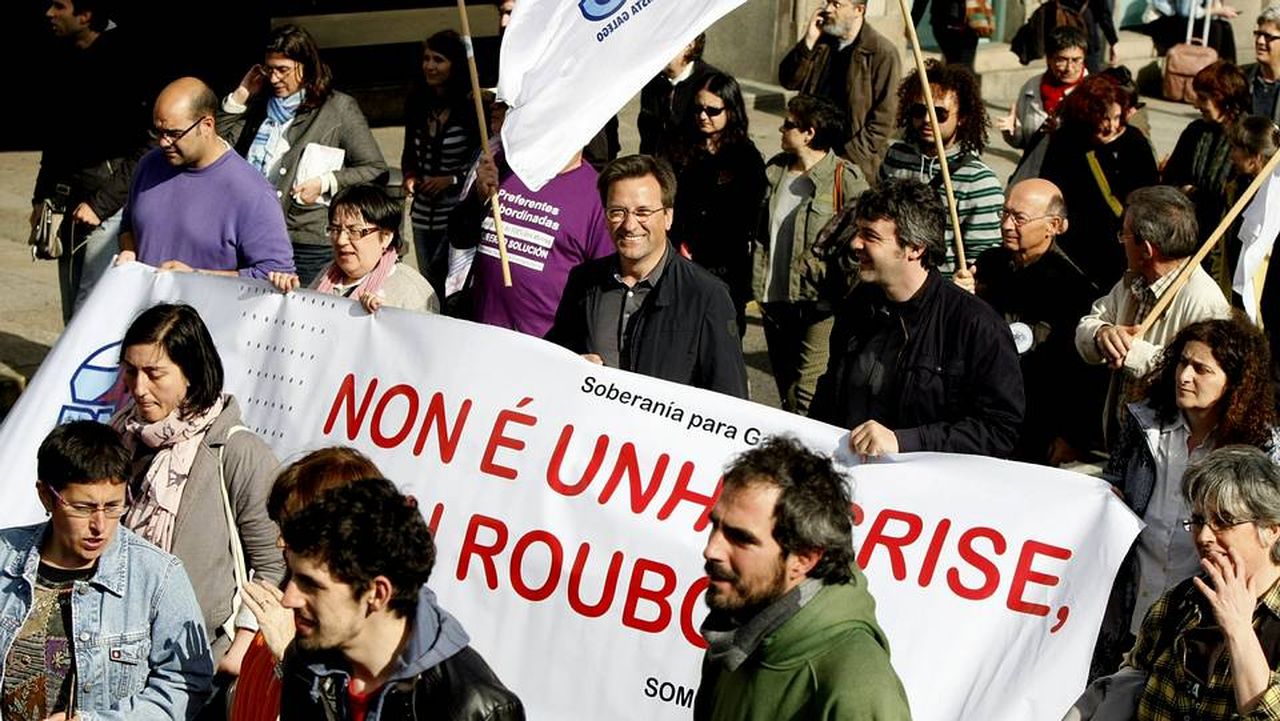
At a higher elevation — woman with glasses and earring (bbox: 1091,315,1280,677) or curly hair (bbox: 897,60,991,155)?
curly hair (bbox: 897,60,991,155)

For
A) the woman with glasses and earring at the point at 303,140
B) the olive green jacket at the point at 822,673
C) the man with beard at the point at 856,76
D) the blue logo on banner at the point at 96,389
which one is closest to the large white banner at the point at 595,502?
the blue logo on banner at the point at 96,389

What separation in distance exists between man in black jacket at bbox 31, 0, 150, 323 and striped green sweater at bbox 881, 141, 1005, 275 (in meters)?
3.26

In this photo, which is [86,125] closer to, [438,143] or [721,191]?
[438,143]

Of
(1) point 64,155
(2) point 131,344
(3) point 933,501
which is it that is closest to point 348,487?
(2) point 131,344

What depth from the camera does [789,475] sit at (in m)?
4.05

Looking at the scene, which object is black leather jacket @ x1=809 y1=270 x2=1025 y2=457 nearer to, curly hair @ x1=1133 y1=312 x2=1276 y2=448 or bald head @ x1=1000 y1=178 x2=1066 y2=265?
curly hair @ x1=1133 y1=312 x2=1276 y2=448

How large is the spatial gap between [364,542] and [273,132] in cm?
488

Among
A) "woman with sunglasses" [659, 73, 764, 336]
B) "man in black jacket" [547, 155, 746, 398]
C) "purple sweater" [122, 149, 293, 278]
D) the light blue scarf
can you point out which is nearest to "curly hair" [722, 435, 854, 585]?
"man in black jacket" [547, 155, 746, 398]

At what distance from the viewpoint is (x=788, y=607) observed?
389cm

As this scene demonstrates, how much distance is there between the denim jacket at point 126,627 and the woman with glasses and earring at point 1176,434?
2.47m

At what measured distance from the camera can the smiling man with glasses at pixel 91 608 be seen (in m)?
4.75

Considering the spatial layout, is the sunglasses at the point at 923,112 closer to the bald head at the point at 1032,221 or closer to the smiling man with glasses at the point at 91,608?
the bald head at the point at 1032,221

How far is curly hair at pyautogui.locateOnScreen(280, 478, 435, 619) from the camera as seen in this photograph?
395 centimetres

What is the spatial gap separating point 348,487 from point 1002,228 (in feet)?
12.8
